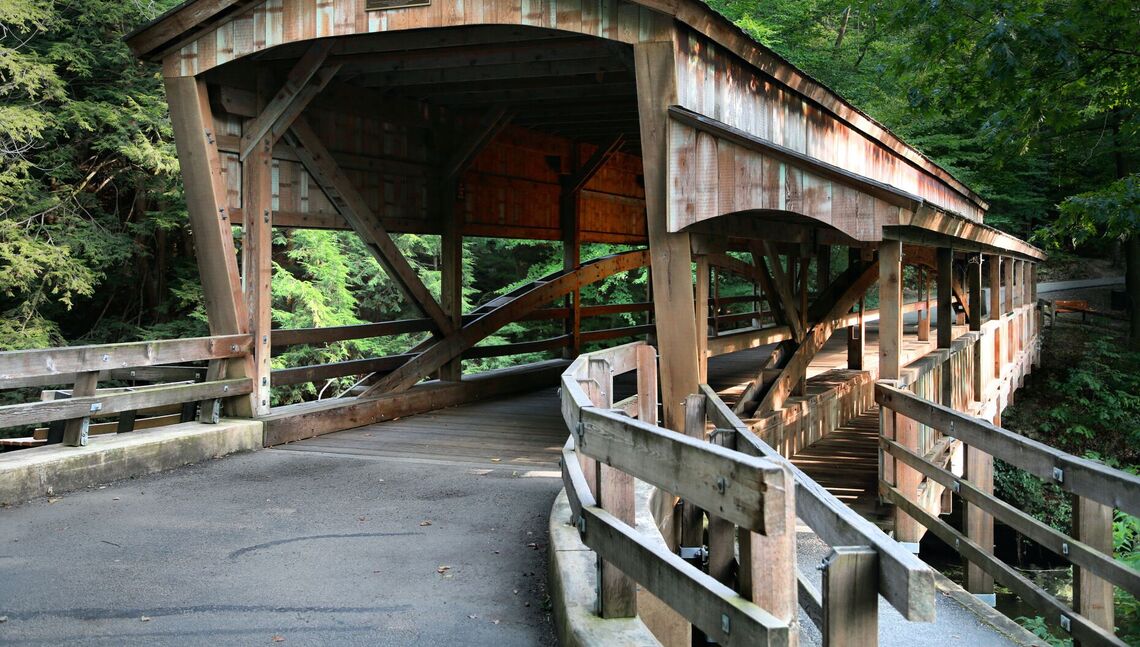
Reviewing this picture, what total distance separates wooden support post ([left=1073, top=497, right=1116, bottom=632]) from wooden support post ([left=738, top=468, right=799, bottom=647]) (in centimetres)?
299

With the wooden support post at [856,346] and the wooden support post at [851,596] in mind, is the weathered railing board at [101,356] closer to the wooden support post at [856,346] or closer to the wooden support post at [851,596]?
the wooden support post at [851,596]

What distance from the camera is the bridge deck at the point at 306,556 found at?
13.5 feet

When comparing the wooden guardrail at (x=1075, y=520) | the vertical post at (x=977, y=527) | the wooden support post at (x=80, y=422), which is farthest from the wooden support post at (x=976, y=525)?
the wooden support post at (x=80, y=422)

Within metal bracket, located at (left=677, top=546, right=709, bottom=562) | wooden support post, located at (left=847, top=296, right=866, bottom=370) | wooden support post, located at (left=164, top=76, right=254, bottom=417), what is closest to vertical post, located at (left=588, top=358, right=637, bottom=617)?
metal bracket, located at (left=677, top=546, right=709, bottom=562)

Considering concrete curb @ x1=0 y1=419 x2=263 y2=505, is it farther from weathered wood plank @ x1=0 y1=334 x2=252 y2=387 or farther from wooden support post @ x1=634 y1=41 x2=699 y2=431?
wooden support post @ x1=634 y1=41 x2=699 y2=431

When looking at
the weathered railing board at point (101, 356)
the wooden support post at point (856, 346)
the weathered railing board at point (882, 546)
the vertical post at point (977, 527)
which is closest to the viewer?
the weathered railing board at point (882, 546)

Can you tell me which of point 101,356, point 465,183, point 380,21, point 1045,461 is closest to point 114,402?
point 101,356

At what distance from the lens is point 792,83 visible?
9133 mm

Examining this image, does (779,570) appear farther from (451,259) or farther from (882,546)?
(451,259)

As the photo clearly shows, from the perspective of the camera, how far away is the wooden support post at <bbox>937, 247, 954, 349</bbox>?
36.0 feet

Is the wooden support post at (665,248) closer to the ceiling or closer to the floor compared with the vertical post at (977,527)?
closer to the ceiling

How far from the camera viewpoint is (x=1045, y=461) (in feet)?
16.1

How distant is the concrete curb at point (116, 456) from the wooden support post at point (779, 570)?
5.56m

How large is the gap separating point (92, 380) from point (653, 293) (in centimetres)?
419
